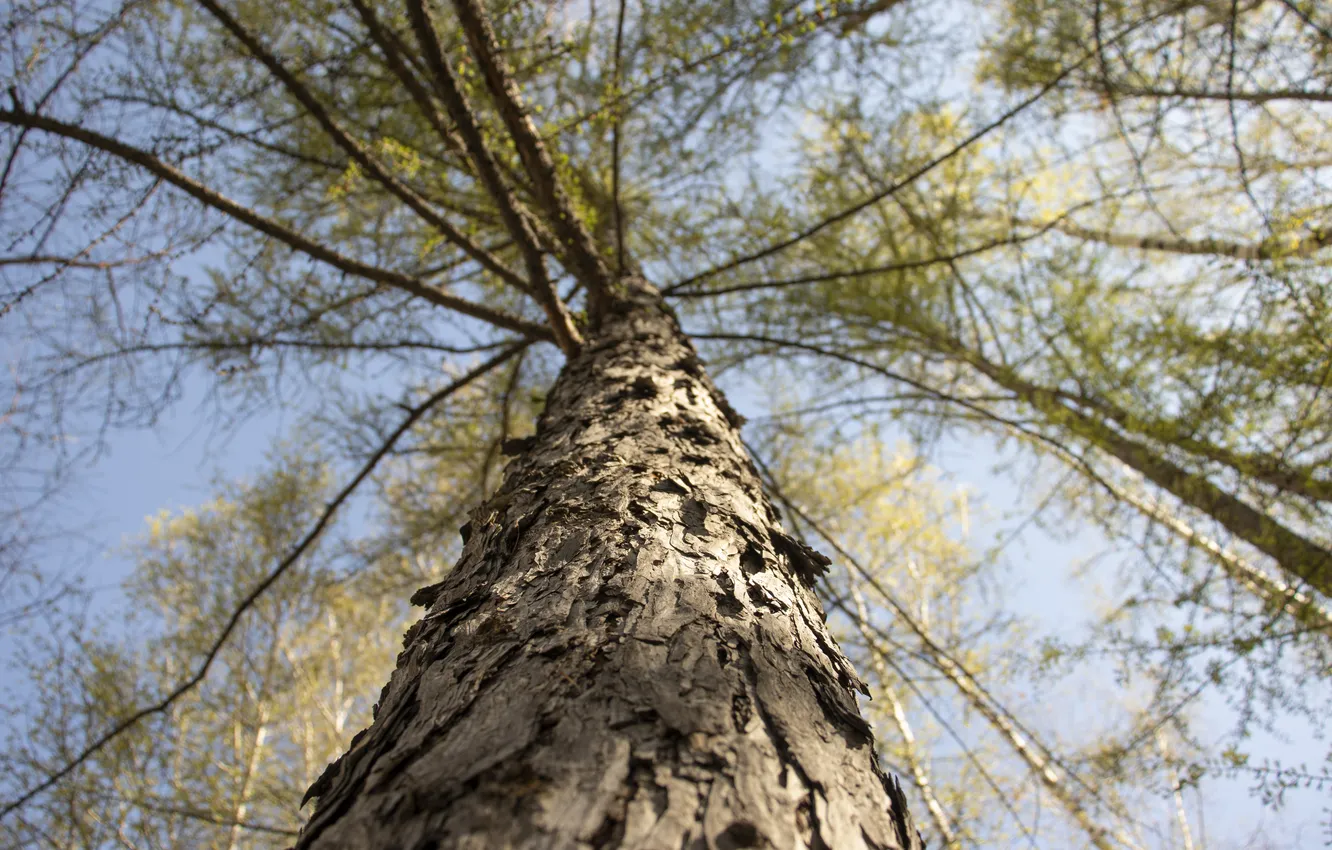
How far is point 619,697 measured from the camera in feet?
2.12

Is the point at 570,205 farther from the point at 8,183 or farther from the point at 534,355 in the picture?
the point at 534,355

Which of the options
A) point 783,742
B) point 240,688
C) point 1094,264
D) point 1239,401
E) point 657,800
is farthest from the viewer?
point 240,688

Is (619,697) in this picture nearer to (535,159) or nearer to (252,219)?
(535,159)

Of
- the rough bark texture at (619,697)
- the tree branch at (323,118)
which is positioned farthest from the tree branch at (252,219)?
the rough bark texture at (619,697)

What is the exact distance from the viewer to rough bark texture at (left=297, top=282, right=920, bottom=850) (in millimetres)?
527

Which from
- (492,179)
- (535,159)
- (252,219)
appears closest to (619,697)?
(492,179)

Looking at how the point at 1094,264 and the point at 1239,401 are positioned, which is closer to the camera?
the point at 1239,401

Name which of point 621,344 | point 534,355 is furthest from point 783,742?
point 534,355

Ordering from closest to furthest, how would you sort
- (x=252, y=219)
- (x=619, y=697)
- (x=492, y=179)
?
(x=619, y=697), (x=492, y=179), (x=252, y=219)

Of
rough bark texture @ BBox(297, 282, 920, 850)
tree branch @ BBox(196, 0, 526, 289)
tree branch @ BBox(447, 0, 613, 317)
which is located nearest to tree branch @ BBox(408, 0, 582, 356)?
tree branch @ BBox(447, 0, 613, 317)

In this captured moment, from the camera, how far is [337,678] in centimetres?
673

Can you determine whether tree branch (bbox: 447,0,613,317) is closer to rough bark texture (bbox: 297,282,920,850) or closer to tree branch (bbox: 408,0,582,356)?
tree branch (bbox: 408,0,582,356)

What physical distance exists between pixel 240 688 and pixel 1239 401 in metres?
7.17

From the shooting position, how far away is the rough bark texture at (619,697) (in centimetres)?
53
